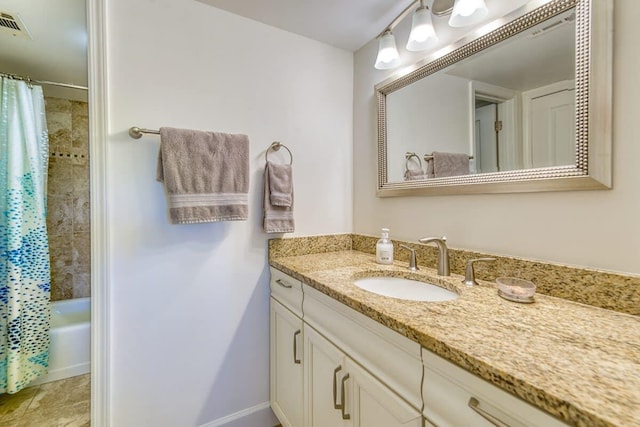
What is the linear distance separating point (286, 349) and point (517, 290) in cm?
99

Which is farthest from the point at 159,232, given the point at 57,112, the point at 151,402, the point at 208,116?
the point at 57,112

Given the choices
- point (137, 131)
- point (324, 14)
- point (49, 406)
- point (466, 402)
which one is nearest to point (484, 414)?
point (466, 402)

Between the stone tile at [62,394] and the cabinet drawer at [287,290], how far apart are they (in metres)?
1.37

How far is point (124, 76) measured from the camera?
3.91ft

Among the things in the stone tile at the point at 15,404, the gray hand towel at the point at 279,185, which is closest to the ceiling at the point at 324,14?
the gray hand towel at the point at 279,185

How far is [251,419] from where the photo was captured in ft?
4.76

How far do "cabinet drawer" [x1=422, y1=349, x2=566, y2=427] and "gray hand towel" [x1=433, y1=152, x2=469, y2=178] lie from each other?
82 centimetres

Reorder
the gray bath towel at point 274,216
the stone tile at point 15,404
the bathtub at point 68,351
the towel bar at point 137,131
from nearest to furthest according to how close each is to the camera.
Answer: the towel bar at point 137,131 < the gray bath towel at point 274,216 < the stone tile at point 15,404 < the bathtub at point 68,351

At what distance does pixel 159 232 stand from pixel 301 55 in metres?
1.22

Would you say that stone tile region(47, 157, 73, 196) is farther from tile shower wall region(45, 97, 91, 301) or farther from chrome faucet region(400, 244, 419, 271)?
chrome faucet region(400, 244, 419, 271)

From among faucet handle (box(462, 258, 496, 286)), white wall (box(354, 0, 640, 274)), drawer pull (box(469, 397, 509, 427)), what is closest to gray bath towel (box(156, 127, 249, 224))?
white wall (box(354, 0, 640, 274))

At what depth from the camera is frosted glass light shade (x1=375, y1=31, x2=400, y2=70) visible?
1390 mm

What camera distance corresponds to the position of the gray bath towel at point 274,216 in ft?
4.67

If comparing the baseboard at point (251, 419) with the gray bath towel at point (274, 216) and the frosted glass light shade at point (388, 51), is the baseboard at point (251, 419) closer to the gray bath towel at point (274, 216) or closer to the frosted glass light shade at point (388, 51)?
the gray bath towel at point (274, 216)
